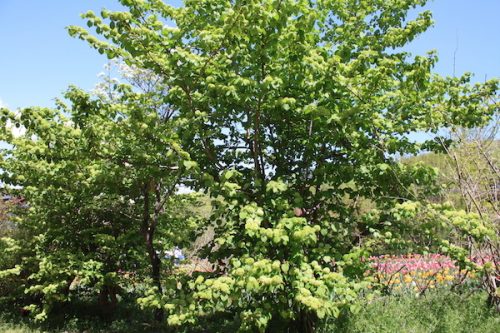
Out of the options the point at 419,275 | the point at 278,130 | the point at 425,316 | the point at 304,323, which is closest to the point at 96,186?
the point at 278,130

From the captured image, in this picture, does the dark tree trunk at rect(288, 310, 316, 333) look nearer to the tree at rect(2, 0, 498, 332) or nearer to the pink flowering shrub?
the tree at rect(2, 0, 498, 332)

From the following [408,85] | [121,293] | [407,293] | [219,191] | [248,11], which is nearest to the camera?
[248,11]

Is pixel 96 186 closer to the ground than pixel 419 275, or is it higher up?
higher up

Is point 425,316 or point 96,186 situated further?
point 96,186

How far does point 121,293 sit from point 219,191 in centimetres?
523

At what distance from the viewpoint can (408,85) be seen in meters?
4.41

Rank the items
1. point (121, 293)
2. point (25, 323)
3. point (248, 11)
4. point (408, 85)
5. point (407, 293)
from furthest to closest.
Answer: point (121, 293), point (25, 323), point (407, 293), point (408, 85), point (248, 11)

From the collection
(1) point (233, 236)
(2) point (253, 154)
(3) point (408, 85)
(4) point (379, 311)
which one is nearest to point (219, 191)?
(1) point (233, 236)

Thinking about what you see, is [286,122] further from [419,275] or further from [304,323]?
[419,275]

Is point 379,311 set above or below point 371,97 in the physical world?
below

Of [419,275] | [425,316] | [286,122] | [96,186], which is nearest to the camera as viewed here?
[286,122]

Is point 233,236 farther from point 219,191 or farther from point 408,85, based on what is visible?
point 408,85

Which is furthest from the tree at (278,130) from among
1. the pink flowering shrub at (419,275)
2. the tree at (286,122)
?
the pink flowering shrub at (419,275)

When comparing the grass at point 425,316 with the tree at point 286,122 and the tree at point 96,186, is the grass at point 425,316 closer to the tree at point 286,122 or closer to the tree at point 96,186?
the tree at point 286,122
